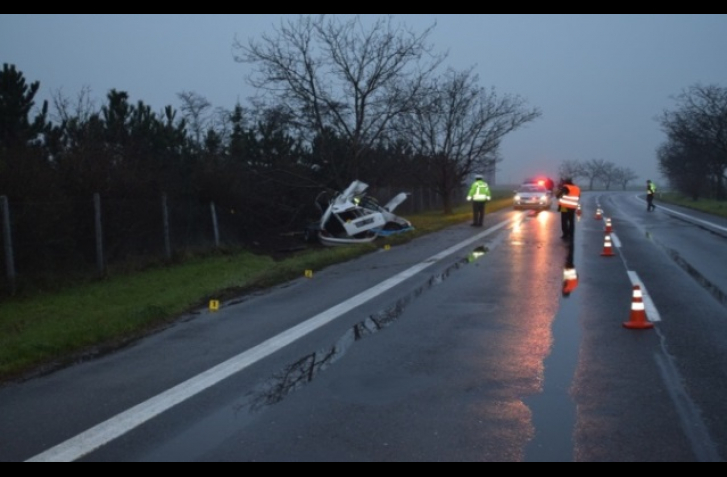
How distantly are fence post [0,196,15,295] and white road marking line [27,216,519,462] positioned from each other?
6.29 m

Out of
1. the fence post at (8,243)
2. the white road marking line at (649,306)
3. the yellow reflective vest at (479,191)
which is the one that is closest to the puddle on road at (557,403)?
the white road marking line at (649,306)

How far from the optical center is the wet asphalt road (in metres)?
5.39

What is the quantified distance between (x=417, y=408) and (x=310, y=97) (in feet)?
74.5

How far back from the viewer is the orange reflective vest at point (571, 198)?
2039 centimetres

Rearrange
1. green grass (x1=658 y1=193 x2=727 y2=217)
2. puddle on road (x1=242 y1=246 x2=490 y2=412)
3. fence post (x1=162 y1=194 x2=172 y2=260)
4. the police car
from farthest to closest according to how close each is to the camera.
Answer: the police car → green grass (x1=658 y1=193 x2=727 y2=217) → fence post (x1=162 y1=194 x2=172 y2=260) → puddle on road (x1=242 y1=246 x2=490 y2=412)

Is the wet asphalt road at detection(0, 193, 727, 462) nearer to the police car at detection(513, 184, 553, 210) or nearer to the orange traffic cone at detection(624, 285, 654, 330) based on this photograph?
the orange traffic cone at detection(624, 285, 654, 330)

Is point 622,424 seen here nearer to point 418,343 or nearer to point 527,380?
point 527,380

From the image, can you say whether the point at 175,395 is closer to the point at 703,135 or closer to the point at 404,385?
the point at 404,385

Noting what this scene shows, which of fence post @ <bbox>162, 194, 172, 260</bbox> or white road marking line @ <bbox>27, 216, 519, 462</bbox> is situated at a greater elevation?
fence post @ <bbox>162, 194, 172, 260</bbox>

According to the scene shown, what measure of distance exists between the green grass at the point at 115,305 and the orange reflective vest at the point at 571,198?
5034 millimetres

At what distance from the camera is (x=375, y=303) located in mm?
11391

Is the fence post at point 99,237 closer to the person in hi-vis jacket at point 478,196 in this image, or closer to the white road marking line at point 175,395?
the white road marking line at point 175,395

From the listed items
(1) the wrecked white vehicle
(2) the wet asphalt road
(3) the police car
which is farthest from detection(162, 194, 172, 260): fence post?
(3) the police car

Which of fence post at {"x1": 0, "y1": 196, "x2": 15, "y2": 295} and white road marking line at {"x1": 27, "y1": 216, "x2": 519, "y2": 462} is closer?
white road marking line at {"x1": 27, "y1": 216, "x2": 519, "y2": 462}
